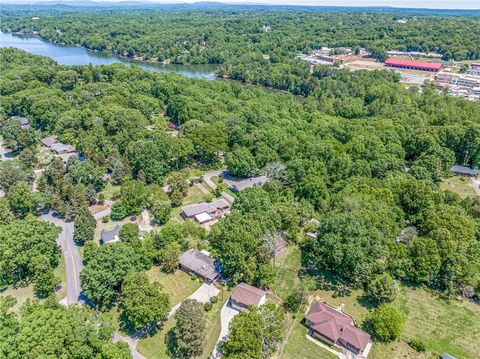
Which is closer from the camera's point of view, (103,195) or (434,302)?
(434,302)

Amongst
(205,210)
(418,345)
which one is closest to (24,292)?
(205,210)

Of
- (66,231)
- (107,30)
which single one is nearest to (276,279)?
(66,231)

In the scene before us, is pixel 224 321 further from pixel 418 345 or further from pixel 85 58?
pixel 85 58

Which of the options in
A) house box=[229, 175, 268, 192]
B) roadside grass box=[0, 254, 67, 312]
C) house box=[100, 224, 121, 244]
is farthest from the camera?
house box=[229, 175, 268, 192]

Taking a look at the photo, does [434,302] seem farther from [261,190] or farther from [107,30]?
[107,30]

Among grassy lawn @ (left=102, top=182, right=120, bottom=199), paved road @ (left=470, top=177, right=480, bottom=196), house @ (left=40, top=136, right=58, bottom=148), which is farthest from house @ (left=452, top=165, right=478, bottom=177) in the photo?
house @ (left=40, top=136, right=58, bottom=148)

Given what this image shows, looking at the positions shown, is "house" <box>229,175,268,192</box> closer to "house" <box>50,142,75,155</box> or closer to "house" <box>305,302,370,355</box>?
"house" <box>305,302,370,355</box>

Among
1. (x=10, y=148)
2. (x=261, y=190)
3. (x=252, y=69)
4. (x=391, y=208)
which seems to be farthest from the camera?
(x=252, y=69)
